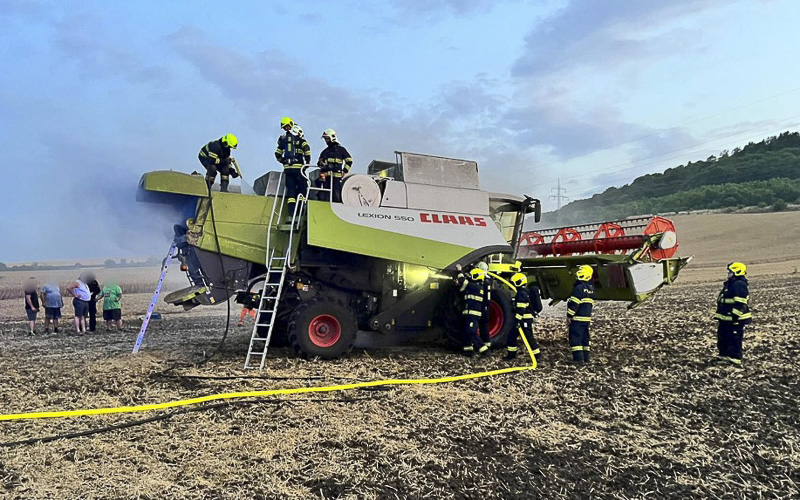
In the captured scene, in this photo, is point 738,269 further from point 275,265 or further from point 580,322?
point 275,265

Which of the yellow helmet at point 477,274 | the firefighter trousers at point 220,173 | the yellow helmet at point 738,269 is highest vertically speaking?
the firefighter trousers at point 220,173

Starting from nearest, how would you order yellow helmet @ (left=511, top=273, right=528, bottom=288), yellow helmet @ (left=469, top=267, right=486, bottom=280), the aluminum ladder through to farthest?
the aluminum ladder → yellow helmet @ (left=469, top=267, right=486, bottom=280) → yellow helmet @ (left=511, top=273, right=528, bottom=288)

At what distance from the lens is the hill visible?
58969mm

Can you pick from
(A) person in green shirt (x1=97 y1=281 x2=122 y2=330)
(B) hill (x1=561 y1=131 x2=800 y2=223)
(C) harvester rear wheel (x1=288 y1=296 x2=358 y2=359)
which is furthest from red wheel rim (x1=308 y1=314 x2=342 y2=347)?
(B) hill (x1=561 y1=131 x2=800 y2=223)

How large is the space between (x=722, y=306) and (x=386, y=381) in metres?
5.32

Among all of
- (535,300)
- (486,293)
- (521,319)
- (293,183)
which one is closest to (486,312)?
(486,293)

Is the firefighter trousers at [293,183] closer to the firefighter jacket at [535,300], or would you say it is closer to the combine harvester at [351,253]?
the combine harvester at [351,253]

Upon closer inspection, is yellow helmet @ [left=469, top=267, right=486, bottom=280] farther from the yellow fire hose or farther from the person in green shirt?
the person in green shirt

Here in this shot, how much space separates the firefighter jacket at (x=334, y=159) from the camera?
856 cm

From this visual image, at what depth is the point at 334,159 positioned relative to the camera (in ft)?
28.1

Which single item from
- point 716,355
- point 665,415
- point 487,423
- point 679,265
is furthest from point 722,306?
point 487,423

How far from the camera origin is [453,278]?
9305 millimetres

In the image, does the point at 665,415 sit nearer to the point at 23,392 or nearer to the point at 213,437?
the point at 213,437

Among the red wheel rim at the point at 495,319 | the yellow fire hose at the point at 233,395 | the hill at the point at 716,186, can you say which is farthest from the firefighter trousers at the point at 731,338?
the hill at the point at 716,186
